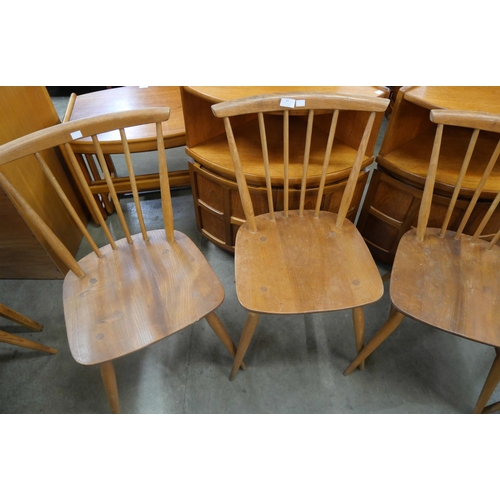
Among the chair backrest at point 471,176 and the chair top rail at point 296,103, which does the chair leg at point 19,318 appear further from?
the chair backrest at point 471,176

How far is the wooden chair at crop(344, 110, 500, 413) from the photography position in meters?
0.87

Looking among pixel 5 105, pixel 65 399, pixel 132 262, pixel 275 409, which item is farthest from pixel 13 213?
pixel 275 409

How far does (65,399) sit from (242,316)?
759 millimetres

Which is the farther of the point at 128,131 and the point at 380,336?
the point at 128,131

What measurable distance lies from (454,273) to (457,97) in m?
0.60

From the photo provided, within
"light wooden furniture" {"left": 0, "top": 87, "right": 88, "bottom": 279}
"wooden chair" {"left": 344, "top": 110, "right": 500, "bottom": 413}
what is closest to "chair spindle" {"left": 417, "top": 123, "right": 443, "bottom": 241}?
"wooden chair" {"left": 344, "top": 110, "right": 500, "bottom": 413}

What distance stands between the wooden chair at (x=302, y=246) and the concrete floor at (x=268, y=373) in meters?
0.15

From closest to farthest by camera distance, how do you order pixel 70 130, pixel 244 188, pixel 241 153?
pixel 70 130, pixel 244 188, pixel 241 153

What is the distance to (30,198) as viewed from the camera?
126 centimetres

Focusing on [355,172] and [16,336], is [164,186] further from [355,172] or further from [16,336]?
[16,336]

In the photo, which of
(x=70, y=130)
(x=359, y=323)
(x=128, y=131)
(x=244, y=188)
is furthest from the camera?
(x=128, y=131)

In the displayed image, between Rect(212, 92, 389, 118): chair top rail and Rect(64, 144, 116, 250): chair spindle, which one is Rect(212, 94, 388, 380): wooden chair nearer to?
Rect(212, 92, 389, 118): chair top rail

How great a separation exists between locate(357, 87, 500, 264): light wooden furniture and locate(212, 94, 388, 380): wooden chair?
188 mm

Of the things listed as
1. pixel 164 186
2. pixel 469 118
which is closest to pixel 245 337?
pixel 164 186
